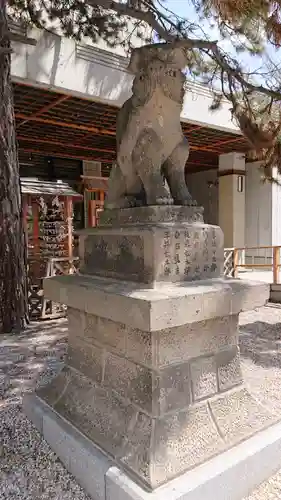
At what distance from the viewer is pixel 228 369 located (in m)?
2.35

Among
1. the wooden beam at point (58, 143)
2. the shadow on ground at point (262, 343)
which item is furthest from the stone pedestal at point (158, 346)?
the wooden beam at point (58, 143)

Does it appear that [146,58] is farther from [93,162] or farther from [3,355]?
[93,162]

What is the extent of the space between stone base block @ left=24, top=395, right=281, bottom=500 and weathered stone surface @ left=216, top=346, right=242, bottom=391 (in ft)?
0.78

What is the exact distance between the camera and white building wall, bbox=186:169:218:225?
13.8 metres

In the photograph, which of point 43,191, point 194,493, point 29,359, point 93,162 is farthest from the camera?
point 93,162

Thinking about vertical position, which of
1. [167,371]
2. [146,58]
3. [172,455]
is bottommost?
[172,455]

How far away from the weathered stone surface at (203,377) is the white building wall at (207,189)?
39.2 feet

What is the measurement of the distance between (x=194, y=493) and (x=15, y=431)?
148cm

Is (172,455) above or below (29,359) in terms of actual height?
above

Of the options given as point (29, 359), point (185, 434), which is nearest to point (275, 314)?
point (29, 359)

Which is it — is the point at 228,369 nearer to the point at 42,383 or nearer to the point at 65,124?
the point at 42,383

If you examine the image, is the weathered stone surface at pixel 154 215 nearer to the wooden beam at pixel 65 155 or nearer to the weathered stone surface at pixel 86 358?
the weathered stone surface at pixel 86 358

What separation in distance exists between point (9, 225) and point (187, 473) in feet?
14.3

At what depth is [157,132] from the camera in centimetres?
231
